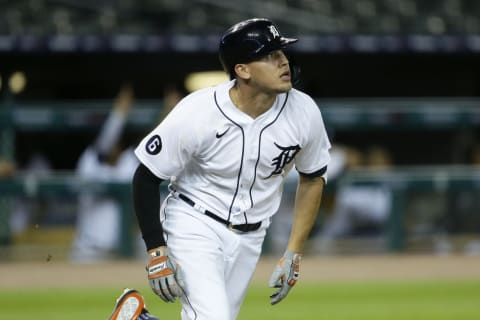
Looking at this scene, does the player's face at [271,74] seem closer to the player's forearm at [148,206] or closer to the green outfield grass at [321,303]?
Result: the player's forearm at [148,206]

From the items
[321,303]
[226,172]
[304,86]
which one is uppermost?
[304,86]

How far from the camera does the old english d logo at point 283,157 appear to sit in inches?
180

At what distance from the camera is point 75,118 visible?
12.0m

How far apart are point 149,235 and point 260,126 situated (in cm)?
65

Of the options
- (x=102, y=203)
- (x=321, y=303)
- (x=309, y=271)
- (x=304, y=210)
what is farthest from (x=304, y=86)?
(x=304, y=210)

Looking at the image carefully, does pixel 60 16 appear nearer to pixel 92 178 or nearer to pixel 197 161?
pixel 92 178

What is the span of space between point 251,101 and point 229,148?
227mm

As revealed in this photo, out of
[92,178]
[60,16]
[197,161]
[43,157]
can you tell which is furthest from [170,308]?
[60,16]

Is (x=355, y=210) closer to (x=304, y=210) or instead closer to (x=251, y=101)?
(x=304, y=210)

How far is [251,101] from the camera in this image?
457 cm

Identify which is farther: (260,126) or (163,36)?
(163,36)

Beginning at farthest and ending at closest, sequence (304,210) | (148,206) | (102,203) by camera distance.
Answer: (102,203)
(304,210)
(148,206)

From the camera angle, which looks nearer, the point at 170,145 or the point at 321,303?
the point at 170,145

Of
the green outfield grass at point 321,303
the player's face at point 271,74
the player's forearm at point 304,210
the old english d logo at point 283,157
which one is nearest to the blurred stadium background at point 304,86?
the green outfield grass at point 321,303
